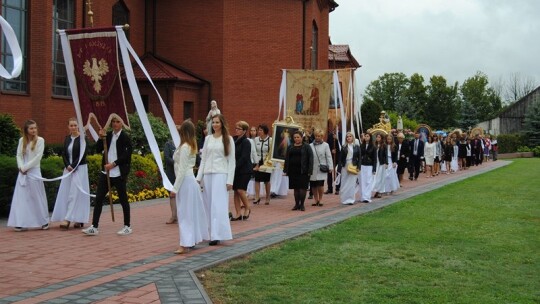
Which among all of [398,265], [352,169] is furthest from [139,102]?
[352,169]

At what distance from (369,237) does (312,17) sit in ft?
87.3

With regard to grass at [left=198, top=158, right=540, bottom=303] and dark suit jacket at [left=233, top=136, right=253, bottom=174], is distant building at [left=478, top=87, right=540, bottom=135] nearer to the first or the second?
grass at [left=198, top=158, right=540, bottom=303]

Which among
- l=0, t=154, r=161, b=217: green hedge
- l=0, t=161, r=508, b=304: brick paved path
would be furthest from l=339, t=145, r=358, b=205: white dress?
l=0, t=154, r=161, b=217: green hedge

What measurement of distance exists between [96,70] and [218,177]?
293 cm

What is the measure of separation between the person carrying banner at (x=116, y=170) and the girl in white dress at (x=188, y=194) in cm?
168

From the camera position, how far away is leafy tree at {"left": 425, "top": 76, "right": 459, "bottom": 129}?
3861 inches

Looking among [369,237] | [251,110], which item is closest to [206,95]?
A: [251,110]

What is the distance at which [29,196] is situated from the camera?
12.5 m

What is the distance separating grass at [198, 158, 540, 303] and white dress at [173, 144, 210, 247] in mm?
1086

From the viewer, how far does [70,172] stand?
1220 cm

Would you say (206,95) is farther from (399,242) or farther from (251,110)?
(399,242)

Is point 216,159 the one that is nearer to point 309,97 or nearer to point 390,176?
point 309,97

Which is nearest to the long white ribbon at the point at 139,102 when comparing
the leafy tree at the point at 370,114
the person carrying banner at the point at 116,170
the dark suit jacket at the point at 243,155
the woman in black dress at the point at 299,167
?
the person carrying banner at the point at 116,170

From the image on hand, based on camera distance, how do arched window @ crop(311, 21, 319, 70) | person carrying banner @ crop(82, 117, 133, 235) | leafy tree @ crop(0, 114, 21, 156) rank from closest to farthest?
person carrying banner @ crop(82, 117, 133, 235), leafy tree @ crop(0, 114, 21, 156), arched window @ crop(311, 21, 319, 70)
